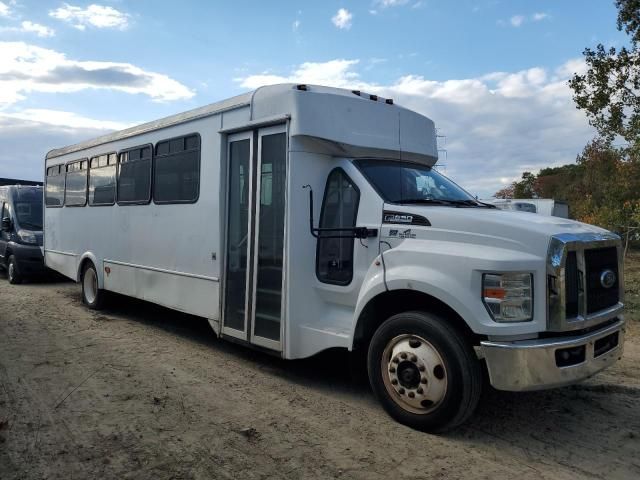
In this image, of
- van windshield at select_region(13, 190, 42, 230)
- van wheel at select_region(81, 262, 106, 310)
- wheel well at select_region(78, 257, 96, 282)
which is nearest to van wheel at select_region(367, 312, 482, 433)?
van wheel at select_region(81, 262, 106, 310)

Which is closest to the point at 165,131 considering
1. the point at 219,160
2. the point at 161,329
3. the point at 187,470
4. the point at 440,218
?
the point at 219,160

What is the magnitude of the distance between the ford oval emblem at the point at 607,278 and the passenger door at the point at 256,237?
2844 millimetres

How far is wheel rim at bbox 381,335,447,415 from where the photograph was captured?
13.6 ft

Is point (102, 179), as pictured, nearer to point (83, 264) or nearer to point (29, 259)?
point (83, 264)

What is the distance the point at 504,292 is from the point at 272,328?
2.51m

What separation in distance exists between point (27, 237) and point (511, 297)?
12475mm

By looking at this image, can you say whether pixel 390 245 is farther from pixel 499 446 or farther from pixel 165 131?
pixel 165 131

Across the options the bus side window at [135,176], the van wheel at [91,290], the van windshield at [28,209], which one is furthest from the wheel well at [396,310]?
the van windshield at [28,209]

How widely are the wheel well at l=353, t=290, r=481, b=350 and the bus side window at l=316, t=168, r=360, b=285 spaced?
40 cm

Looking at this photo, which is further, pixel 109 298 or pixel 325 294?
pixel 109 298

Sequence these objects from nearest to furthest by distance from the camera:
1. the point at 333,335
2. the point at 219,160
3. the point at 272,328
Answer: the point at 333,335 → the point at 272,328 → the point at 219,160

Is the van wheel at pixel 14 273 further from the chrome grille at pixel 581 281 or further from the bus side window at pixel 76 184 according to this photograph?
the chrome grille at pixel 581 281

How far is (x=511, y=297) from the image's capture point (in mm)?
3883

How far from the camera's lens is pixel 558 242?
3.94m
